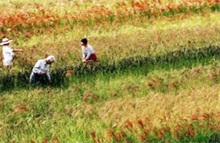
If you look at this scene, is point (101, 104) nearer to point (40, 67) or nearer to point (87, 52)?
point (40, 67)

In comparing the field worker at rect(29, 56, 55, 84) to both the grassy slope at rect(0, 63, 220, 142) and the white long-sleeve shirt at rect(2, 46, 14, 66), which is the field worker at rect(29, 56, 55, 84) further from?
the white long-sleeve shirt at rect(2, 46, 14, 66)

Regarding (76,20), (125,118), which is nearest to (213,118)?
(125,118)

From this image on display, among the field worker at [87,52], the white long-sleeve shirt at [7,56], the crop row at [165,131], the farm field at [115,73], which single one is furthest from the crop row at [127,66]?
the crop row at [165,131]

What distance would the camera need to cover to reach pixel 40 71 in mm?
13883

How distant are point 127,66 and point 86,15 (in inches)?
199

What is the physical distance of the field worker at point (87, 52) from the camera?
1502 centimetres

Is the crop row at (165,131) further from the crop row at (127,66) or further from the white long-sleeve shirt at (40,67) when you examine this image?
the crop row at (127,66)

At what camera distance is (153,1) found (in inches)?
817

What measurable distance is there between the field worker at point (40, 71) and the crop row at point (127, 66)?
0.85 ft

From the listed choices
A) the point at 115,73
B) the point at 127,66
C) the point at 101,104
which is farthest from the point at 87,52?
the point at 101,104

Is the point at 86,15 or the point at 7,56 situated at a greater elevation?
the point at 86,15

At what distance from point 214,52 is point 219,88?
13.7ft

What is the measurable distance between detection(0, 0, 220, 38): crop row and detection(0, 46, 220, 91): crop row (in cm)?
441

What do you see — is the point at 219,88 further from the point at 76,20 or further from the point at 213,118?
the point at 76,20
